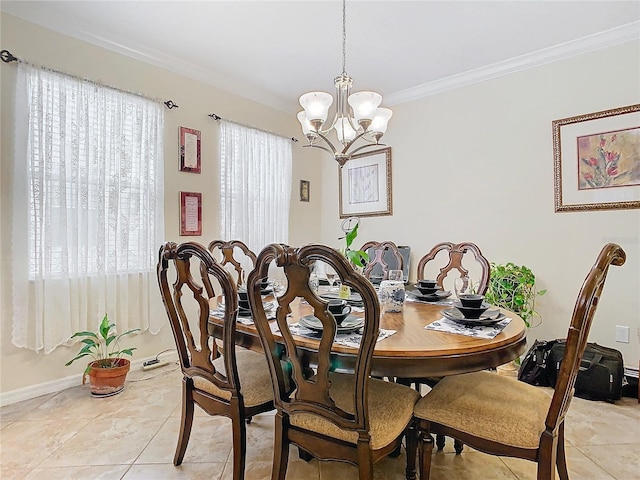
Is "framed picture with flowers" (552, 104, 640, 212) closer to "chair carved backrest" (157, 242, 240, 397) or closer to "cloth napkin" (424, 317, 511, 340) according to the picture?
"cloth napkin" (424, 317, 511, 340)

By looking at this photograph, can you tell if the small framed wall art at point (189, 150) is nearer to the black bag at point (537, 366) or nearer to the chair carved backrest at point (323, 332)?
the chair carved backrest at point (323, 332)

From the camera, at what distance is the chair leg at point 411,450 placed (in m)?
1.55

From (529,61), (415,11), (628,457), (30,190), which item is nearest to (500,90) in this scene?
(529,61)

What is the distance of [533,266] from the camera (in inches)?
125

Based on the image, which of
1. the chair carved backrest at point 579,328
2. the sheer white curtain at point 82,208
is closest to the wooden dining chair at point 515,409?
the chair carved backrest at point 579,328

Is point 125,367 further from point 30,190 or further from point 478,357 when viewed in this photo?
point 478,357

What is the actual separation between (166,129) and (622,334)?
156 inches

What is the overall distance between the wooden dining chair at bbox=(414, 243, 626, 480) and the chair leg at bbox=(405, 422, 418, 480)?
0.13 meters

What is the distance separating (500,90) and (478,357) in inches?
116

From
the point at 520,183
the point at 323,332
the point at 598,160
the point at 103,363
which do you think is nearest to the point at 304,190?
the point at 520,183

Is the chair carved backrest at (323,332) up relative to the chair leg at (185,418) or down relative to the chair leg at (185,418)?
up

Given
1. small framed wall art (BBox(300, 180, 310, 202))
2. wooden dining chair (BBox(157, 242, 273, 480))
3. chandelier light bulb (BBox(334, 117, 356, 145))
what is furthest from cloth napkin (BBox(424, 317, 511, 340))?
small framed wall art (BBox(300, 180, 310, 202))

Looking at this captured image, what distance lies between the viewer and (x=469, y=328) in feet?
4.92

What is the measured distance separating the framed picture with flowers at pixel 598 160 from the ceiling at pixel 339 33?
0.58 m
